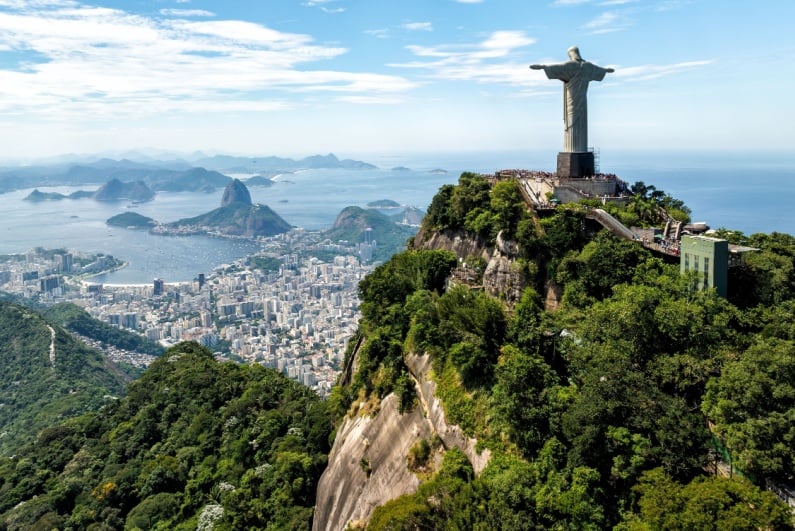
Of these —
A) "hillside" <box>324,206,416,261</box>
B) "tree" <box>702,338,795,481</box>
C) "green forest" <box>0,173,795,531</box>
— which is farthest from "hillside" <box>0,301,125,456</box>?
"hillside" <box>324,206,416,261</box>

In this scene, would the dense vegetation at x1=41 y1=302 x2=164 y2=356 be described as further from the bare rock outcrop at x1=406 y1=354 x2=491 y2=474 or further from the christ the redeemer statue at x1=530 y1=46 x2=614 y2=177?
the christ the redeemer statue at x1=530 y1=46 x2=614 y2=177

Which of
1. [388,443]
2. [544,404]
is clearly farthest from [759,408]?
[388,443]

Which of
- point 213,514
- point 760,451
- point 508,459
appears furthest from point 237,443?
point 760,451

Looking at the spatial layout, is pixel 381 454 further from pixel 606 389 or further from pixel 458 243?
pixel 458 243

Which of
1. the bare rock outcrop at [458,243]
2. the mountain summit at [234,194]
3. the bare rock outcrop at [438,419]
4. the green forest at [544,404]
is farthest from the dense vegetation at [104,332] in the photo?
the mountain summit at [234,194]

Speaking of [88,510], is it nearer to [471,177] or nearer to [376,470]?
[376,470]

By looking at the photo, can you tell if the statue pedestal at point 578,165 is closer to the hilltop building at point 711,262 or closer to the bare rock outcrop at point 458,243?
the bare rock outcrop at point 458,243
